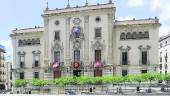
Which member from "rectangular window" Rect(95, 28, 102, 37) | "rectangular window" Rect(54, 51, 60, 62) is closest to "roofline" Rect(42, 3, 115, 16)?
"rectangular window" Rect(95, 28, 102, 37)

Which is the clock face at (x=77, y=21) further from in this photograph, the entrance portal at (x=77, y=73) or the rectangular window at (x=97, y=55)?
the entrance portal at (x=77, y=73)

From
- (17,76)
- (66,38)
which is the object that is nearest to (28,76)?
(17,76)

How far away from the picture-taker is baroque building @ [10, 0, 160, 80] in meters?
66.8

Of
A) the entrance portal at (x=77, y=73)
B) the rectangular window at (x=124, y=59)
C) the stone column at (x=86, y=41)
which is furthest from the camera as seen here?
the entrance portal at (x=77, y=73)

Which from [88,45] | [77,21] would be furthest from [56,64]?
[77,21]

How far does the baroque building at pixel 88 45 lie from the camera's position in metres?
66.8

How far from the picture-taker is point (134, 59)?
67188 millimetres

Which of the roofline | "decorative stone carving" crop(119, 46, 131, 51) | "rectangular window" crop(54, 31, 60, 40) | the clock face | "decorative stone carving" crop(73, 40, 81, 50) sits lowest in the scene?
"decorative stone carving" crop(119, 46, 131, 51)

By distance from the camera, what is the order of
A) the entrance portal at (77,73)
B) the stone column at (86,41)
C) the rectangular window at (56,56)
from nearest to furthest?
the stone column at (86,41) < the entrance portal at (77,73) < the rectangular window at (56,56)

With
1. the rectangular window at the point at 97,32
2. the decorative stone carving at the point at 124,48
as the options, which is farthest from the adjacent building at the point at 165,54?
the rectangular window at the point at 97,32

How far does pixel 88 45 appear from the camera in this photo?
228 ft

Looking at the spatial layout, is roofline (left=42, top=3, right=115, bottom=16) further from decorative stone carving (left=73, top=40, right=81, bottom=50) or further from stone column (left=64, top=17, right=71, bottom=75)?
decorative stone carving (left=73, top=40, right=81, bottom=50)

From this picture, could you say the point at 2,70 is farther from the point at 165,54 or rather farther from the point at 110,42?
the point at 110,42

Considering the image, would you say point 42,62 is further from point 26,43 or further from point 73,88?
point 73,88
